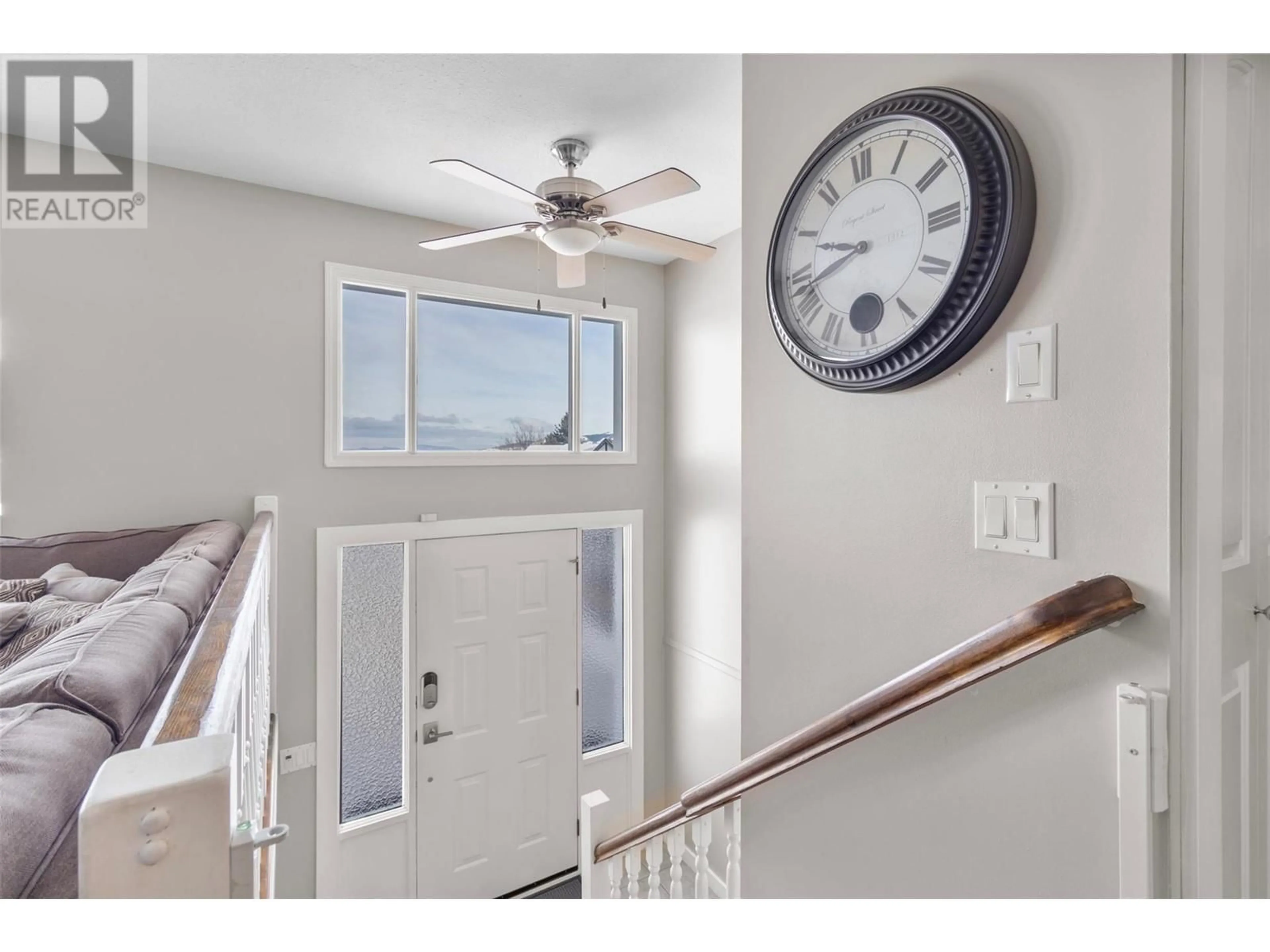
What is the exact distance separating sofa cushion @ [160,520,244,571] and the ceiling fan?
46.5 inches

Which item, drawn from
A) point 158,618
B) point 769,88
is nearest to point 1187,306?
point 769,88

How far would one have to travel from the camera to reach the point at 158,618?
34.3 inches

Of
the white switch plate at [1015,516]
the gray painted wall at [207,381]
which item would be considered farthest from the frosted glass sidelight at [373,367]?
the white switch plate at [1015,516]

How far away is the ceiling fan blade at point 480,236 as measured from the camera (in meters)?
2.05

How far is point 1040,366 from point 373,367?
2.67 meters

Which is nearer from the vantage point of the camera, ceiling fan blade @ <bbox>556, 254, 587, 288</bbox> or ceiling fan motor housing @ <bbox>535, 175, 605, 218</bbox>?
ceiling fan motor housing @ <bbox>535, 175, 605, 218</bbox>

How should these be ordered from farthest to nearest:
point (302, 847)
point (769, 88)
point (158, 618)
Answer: point (302, 847), point (769, 88), point (158, 618)

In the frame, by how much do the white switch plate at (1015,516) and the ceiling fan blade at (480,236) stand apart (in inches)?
63.2

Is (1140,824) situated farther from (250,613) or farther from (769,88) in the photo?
(769,88)

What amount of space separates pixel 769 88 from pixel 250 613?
63.9 inches

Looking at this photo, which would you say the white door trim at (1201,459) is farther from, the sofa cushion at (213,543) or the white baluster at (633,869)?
the sofa cushion at (213,543)

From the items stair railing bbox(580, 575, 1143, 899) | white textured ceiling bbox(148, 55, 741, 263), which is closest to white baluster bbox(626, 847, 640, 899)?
stair railing bbox(580, 575, 1143, 899)

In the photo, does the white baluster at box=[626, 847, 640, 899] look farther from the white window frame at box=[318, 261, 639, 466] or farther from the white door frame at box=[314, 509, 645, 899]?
the white window frame at box=[318, 261, 639, 466]

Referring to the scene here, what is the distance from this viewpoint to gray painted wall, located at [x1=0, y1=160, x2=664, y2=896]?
7.20 feet
